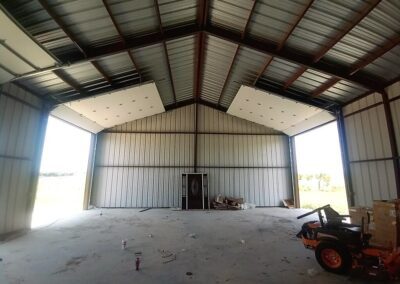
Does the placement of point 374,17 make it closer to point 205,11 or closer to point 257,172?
point 205,11

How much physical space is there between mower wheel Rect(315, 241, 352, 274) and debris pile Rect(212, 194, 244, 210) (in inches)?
324

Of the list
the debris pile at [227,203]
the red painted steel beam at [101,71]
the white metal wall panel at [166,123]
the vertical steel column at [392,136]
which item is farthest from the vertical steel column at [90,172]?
the vertical steel column at [392,136]

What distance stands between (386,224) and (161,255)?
4.65 metres

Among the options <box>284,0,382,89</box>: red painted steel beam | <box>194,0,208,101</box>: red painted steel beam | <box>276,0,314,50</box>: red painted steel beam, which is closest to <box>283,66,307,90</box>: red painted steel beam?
<box>284,0,382,89</box>: red painted steel beam

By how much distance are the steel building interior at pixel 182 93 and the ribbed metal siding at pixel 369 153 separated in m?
0.04

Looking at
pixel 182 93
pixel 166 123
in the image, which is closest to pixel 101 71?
pixel 182 93

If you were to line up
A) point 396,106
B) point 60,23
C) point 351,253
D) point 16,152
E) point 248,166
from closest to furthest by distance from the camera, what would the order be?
point 351,253 → point 60,23 → point 16,152 → point 396,106 → point 248,166

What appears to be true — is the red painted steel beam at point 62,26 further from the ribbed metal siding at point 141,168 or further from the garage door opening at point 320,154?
the garage door opening at point 320,154

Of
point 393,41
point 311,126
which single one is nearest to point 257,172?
point 311,126

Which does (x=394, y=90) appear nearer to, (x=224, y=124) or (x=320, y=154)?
(x=224, y=124)

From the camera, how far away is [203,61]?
9156mm

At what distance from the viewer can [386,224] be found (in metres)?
4.59

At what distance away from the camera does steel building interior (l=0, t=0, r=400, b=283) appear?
14.7ft

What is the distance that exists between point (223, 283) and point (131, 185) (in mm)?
10060
